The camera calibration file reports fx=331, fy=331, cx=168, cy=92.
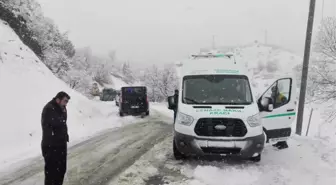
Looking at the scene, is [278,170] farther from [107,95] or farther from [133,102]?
[107,95]

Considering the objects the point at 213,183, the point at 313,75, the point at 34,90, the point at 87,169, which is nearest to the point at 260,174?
the point at 213,183

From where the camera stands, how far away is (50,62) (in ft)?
113

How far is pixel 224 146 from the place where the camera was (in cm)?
738

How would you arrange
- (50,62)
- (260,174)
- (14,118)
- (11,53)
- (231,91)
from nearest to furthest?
(260,174) → (231,91) → (14,118) → (11,53) → (50,62)

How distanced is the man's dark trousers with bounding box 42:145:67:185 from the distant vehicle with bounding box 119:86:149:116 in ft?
53.1

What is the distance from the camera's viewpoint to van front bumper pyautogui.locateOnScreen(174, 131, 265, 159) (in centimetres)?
738

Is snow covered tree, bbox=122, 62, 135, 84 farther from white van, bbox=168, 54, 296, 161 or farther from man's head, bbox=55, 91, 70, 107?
man's head, bbox=55, 91, 70, 107

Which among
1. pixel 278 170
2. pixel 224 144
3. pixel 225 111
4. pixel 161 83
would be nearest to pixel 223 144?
pixel 224 144

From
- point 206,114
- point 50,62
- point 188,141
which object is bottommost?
point 50,62

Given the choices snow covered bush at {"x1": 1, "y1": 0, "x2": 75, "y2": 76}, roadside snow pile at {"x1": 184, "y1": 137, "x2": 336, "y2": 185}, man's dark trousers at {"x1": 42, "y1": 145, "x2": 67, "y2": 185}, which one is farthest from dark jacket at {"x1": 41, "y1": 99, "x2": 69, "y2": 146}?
snow covered bush at {"x1": 1, "y1": 0, "x2": 75, "y2": 76}

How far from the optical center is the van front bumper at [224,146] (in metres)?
7.38

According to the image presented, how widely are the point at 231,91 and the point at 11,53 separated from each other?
14.0 metres

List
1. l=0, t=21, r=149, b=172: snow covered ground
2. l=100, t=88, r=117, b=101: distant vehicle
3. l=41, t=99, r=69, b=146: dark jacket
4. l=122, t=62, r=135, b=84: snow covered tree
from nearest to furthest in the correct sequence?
1. l=41, t=99, r=69, b=146: dark jacket
2. l=0, t=21, r=149, b=172: snow covered ground
3. l=100, t=88, r=117, b=101: distant vehicle
4. l=122, t=62, r=135, b=84: snow covered tree

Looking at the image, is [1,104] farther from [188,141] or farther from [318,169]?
[318,169]
